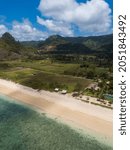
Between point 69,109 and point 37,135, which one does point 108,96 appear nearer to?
point 69,109

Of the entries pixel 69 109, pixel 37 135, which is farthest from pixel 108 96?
pixel 37 135

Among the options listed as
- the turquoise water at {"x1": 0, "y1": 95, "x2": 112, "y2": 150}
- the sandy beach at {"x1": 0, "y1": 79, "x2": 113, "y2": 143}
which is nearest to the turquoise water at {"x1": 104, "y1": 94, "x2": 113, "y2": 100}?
the sandy beach at {"x1": 0, "y1": 79, "x2": 113, "y2": 143}

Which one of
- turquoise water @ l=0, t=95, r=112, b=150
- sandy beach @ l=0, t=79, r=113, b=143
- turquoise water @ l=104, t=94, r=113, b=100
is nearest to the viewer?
turquoise water @ l=0, t=95, r=112, b=150

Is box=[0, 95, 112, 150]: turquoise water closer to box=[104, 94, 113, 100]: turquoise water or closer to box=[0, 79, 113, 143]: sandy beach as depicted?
box=[0, 79, 113, 143]: sandy beach

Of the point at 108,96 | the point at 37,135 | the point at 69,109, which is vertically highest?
the point at 108,96

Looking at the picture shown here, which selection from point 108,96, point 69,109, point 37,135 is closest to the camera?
point 37,135

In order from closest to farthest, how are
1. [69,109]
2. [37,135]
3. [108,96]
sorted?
[37,135] < [69,109] < [108,96]
